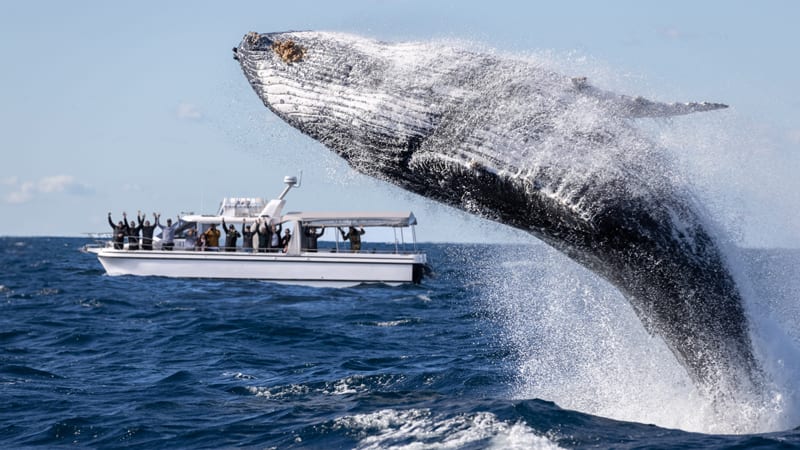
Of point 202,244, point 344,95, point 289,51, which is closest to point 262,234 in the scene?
point 202,244

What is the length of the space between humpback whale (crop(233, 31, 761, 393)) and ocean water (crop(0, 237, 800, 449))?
0.87 metres

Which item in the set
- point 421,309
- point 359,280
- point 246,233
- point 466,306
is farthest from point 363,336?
point 246,233

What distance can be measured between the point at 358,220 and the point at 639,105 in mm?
27250

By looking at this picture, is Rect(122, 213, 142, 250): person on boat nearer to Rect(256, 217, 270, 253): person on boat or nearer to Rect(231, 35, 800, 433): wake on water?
Rect(256, 217, 270, 253): person on boat

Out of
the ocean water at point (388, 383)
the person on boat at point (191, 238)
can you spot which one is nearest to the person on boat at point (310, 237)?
the person on boat at point (191, 238)

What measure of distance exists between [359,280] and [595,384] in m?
22.5

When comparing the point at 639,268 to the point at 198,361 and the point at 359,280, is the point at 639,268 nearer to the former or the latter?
the point at 198,361

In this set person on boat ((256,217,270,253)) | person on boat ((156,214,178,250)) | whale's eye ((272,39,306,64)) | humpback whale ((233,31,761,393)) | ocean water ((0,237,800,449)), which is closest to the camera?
humpback whale ((233,31,761,393))

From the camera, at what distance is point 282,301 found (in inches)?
1016

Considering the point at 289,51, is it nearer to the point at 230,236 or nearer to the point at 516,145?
the point at 516,145

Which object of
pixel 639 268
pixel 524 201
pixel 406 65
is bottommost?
pixel 639 268

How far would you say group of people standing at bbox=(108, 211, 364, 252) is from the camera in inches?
1345

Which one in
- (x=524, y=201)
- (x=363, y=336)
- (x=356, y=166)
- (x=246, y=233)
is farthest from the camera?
(x=246, y=233)

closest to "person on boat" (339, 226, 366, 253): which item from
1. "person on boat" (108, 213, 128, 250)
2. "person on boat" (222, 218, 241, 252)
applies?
"person on boat" (222, 218, 241, 252)
